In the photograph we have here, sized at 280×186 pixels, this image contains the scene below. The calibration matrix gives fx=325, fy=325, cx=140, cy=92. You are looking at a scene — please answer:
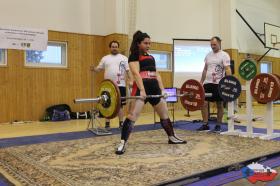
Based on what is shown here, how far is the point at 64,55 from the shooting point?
24.7 feet

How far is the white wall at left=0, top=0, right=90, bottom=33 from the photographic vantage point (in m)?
6.76

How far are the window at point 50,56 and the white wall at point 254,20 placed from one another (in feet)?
19.7

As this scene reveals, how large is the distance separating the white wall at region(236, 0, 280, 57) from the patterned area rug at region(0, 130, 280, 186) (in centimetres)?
764

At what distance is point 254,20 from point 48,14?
7.50m

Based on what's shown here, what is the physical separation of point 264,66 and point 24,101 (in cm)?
900

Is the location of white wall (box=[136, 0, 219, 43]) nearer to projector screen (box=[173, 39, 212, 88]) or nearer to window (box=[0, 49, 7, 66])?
projector screen (box=[173, 39, 212, 88])

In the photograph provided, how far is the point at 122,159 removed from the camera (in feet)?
9.78

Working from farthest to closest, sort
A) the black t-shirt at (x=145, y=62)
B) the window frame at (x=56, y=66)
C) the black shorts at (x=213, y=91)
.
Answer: the window frame at (x=56, y=66), the black shorts at (x=213, y=91), the black t-shirt at (x=145, y=62)

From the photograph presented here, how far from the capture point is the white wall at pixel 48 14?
22.2 feet

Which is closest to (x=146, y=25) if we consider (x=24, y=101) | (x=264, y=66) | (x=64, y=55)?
(x=64, y=55)

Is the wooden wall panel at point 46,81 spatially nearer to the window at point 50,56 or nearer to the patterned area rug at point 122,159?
the window at point 50,56

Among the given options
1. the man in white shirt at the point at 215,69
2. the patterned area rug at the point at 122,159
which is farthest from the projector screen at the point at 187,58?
the patterned area rug at the point at 122,159

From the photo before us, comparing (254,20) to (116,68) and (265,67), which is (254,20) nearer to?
(265,67)

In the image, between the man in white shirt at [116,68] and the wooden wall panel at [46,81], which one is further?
the wooden wall panel at [46,81]
